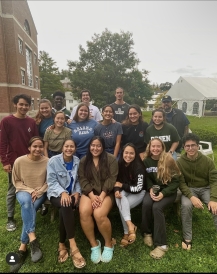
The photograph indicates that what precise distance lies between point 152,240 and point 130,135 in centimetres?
195

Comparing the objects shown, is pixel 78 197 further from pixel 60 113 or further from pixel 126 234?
pixel 60 113

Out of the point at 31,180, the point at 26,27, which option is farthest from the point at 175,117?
the point at 26,27

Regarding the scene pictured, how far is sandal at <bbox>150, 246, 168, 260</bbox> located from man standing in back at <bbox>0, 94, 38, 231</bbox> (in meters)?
2.48

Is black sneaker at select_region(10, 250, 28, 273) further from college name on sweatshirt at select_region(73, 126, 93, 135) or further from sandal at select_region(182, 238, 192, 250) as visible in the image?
sandal at select_region(182, 238, 192, 250)

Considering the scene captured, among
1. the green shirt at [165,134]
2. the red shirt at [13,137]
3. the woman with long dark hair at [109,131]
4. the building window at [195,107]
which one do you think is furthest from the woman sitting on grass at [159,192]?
the building window at [195,107]

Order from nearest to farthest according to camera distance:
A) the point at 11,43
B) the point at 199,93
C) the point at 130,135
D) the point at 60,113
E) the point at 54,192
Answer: the point at 54,192 → the point at 60,113 → the point at 130,135 → the point at 11,43 → the point at 199,93

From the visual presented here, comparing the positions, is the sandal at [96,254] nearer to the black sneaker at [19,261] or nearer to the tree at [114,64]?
the black sneaker at [19,261]

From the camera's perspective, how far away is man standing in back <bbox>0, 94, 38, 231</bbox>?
3.47m

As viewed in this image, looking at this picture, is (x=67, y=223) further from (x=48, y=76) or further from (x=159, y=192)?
(x=48, y=76)

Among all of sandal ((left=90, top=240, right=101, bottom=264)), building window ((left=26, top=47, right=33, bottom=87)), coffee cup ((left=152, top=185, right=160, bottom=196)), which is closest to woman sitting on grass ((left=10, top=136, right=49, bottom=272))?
sandal ((left=90, top=240, right=101, bottom=264))

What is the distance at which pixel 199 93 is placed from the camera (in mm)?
26656

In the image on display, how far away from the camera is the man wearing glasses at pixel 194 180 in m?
3.16

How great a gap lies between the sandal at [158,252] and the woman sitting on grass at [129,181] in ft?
1.57

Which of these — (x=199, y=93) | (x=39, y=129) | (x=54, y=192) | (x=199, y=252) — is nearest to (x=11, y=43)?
(x=39, y=129)
